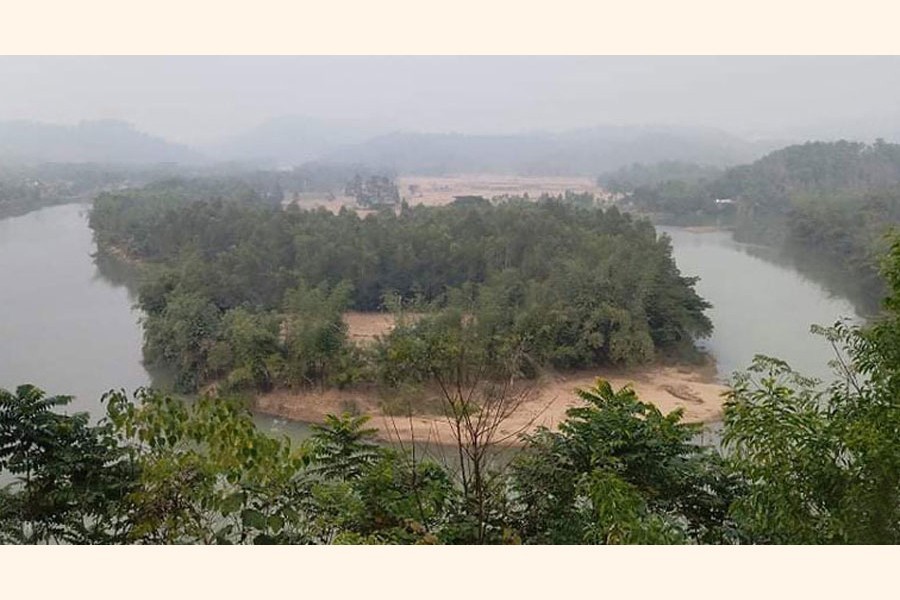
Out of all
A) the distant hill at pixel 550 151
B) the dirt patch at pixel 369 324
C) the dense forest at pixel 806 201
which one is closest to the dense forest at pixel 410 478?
the dirt patch at pixel 369 324

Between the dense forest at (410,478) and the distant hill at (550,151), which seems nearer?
the dense forest at (410,478)

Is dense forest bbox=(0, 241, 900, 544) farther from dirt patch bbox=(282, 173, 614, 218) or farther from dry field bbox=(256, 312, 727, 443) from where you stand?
dirt patch bbox=(282, 173, 614, 218)

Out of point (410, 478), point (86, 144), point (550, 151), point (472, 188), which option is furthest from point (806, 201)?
point (86, 144)

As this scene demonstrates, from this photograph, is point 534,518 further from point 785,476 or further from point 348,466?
point 785,476

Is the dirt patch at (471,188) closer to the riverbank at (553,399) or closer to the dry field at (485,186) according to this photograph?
the dry field at (485,186)

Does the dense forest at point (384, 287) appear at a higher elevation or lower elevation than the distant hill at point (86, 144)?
lower

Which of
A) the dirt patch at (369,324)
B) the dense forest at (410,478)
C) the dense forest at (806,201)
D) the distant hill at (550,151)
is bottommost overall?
the dirt patch at (369,324)

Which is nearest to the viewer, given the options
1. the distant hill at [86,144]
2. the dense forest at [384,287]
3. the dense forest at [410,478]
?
the dense forest at [410,478]

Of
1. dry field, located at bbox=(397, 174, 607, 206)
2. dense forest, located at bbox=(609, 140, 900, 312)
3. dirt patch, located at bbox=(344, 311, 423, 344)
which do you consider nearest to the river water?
dense forest, located at bbox=(609, 140, 900, 312)
